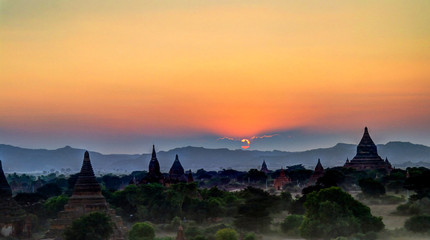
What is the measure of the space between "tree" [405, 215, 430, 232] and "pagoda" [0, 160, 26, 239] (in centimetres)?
3546

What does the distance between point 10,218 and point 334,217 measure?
2862 cm

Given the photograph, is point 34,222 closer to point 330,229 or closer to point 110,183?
point 330,229

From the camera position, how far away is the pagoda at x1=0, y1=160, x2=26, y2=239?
6388cm

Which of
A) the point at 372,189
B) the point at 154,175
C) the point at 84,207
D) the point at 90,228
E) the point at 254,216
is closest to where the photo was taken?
the point at 90,228

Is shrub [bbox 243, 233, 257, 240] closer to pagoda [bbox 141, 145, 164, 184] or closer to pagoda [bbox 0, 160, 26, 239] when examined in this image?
pagoda [bbox 0, 160, 26, 239]

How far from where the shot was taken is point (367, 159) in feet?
435

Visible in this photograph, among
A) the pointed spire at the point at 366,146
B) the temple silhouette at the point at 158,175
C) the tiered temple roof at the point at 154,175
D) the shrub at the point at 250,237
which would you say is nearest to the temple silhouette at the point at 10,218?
the shrub at the point at 250,237

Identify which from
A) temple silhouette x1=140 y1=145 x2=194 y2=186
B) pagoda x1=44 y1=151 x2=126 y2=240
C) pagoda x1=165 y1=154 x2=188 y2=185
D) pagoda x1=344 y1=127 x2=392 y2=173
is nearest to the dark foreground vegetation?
pagoda x1=44 y1=151 x2=126 y2=240

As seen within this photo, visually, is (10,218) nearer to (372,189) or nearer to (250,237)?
(250,237)

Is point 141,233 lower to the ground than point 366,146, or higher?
lower

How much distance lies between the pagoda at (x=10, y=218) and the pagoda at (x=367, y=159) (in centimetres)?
7829

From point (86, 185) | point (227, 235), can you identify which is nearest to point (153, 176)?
point (86, 185)

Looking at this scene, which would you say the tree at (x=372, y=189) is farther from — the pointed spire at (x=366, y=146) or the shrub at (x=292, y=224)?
the pointed spire at (x=366, y=146)

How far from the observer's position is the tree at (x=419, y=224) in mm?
66312
